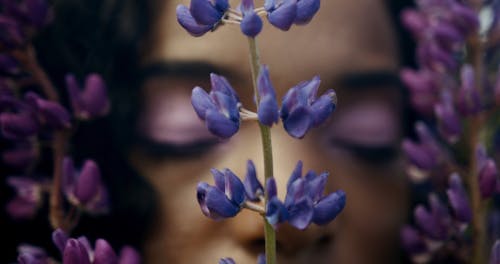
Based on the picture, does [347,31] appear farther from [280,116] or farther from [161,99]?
[280,116]

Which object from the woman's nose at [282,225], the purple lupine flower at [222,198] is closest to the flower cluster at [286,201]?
the purple lupine flower at [222,198]

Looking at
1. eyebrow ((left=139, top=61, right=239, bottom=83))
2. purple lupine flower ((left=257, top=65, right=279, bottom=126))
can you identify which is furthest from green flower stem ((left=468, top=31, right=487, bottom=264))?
purple lupine flower ((left=257, top=65, right=279, bottom=126))

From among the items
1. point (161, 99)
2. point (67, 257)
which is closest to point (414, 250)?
point (161, 99)

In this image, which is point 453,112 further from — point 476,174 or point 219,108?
point 219,108

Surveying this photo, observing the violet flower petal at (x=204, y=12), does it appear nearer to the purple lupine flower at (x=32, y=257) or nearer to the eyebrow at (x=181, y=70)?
the purple lupine flower at (x=32, y=257)

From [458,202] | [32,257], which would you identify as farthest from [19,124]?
[458,202]

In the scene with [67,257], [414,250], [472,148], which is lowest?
[67,257]

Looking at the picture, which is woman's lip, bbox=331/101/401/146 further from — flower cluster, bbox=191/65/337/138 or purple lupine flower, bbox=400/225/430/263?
flower cluster, bbox=191/65/337/138
